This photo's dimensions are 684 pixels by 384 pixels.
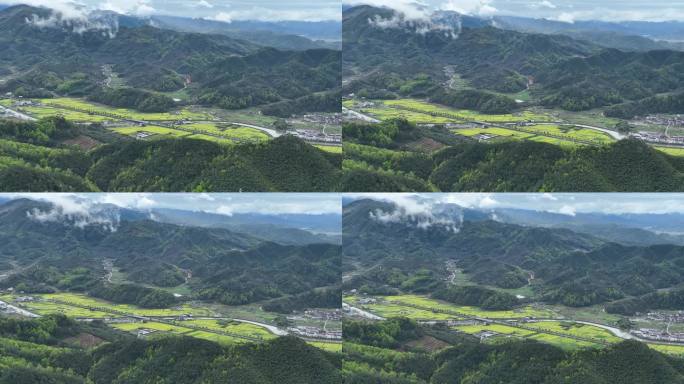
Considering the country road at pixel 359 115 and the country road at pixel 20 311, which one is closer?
the country road at pixel 359 115

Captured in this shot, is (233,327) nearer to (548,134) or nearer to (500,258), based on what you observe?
(500,258)

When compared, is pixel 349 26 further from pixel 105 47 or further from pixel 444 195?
pixel 105 47

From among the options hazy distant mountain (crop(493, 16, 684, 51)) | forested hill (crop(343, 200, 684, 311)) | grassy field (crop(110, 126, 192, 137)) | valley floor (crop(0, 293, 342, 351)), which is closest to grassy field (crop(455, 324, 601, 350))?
forested hill (crop(343, 200, 684, 311))

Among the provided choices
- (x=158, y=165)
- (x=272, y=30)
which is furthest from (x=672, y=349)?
(x=158, y=165)

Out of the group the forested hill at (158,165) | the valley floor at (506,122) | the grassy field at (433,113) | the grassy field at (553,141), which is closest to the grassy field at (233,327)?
the forested hill at (158,165)

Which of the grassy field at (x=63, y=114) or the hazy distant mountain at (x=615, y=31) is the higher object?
the hazy distant mountain at (x=615, y=31)

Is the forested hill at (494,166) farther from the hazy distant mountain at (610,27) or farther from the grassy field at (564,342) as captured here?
the grassy field at (564,342)

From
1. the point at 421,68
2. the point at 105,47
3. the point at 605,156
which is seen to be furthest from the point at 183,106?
the point at 605,156
